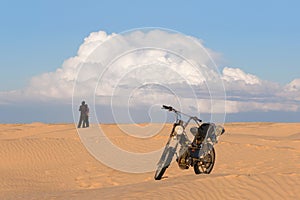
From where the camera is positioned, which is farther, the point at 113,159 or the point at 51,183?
the point at 113,159

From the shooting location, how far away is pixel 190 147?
11961 mm

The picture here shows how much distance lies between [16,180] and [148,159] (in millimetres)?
5633

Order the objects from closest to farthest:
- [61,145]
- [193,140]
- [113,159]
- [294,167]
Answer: [193,140], [294,167], [113,159], [61,145]

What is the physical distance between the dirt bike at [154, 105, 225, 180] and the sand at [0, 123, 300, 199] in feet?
1.30

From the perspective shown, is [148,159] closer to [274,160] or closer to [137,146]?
[137,146]

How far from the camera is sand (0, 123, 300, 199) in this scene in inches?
389

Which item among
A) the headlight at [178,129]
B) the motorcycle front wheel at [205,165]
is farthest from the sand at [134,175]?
the headlight at [178,129]

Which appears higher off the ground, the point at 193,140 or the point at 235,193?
the point at 193,140

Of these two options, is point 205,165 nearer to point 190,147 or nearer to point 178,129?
point 190,147

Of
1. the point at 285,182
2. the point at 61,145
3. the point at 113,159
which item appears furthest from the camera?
the point at 61,145

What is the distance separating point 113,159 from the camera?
19.7 m

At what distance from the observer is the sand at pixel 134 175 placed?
9.89m

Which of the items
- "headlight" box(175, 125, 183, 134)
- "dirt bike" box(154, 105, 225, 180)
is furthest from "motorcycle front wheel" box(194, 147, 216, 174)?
"headlight" box(175, 125, 183, 134)

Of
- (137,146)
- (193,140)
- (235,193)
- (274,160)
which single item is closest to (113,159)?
(137,146)
